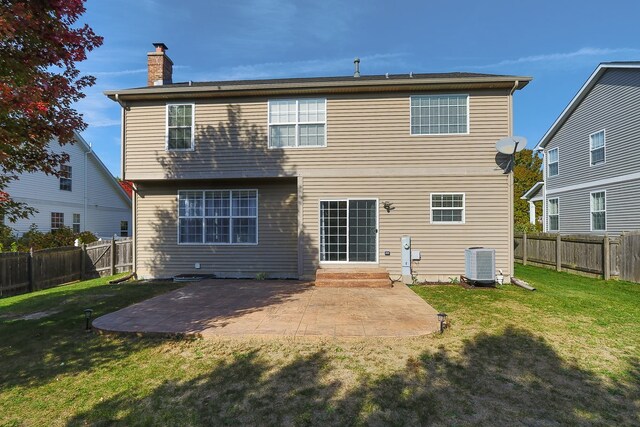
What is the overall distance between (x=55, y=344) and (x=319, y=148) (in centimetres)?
746

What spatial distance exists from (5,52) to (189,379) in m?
4.39

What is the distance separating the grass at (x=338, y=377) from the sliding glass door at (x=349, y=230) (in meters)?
3.96

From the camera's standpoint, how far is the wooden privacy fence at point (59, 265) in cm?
917

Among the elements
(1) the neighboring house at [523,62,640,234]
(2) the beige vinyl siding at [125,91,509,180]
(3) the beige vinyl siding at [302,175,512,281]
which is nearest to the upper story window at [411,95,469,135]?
(2) the beige vinyl siding at [125,91,509,180]

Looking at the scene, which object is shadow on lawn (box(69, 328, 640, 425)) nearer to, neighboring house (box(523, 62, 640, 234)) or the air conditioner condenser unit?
the air conditioner condenser unit

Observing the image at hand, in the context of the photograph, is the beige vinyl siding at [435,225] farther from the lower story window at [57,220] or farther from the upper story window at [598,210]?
the lower story window at [57,220]

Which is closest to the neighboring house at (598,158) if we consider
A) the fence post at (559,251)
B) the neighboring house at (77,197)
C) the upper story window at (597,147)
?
the upper story window at (597,147)

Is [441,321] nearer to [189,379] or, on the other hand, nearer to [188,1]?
[189,379]

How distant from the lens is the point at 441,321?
16.1 ft

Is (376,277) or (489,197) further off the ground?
(489,197)

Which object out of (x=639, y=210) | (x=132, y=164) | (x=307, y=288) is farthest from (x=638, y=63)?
(x=132, y=164)

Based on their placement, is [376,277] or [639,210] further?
[639,210]

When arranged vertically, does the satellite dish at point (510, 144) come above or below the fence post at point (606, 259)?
above

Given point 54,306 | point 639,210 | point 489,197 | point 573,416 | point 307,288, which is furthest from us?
point 639,210
